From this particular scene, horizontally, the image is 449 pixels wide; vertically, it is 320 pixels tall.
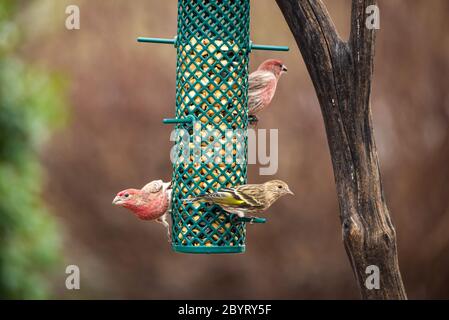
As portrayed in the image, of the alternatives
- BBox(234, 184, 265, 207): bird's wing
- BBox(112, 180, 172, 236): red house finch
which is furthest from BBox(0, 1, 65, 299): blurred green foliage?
BBox(234, 184, 265, 207): bird's wing

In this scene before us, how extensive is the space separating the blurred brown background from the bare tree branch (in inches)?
210

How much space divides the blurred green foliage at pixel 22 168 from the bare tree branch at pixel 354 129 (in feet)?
15.8

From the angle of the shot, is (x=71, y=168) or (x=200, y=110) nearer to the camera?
(x=200, y=110)

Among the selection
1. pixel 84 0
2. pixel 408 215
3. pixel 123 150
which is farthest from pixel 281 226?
pixel 84 0

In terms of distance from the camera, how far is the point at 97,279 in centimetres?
1134

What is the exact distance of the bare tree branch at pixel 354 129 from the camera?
453cm

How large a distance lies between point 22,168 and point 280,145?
345 cm

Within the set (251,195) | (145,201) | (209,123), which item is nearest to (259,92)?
(209,123)

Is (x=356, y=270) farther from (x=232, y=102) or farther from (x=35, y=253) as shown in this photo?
(x=35, y=253)

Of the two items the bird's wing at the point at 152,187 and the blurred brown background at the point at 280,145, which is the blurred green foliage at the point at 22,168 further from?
the bird's wing at the point at 152,187

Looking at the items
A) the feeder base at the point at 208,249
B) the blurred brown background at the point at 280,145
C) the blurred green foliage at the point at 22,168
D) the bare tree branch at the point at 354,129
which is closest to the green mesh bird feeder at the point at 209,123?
the feeder base at the point at 208,249

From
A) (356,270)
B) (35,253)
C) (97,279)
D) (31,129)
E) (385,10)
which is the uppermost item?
(385,10)

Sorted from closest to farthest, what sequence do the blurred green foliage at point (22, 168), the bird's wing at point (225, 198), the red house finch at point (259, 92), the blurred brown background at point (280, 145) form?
the bird's wing at point (225, 198)
the red house finch at point (259, 92)
the blurred green foliage at point (22, 168)
the blurred brown background at point (280, 145)

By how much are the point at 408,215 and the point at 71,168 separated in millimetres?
4692
